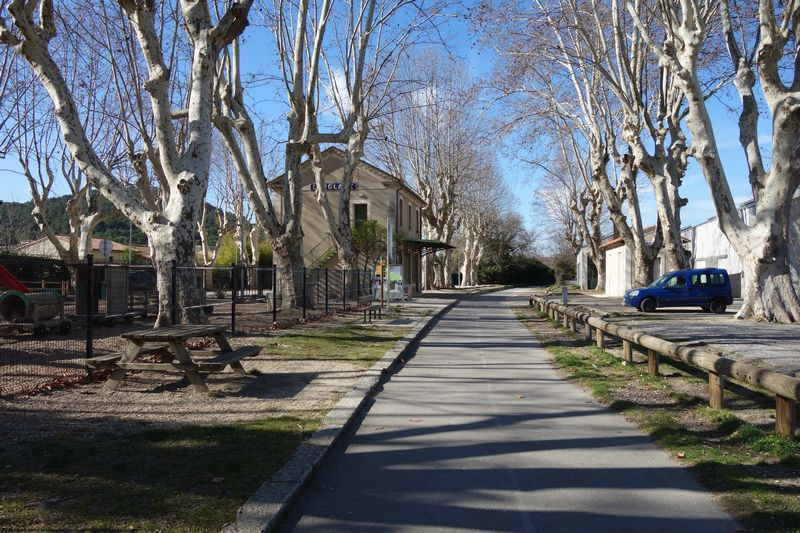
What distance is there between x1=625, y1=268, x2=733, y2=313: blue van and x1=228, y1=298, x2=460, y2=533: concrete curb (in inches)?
746

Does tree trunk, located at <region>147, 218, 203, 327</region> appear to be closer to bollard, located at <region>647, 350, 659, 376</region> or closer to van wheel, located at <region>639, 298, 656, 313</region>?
bollard, located at <region>647, 350, 659, 376</region>

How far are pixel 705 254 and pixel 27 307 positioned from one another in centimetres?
3472

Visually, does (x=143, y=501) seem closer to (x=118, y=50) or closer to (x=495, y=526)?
(x=495, y=526)

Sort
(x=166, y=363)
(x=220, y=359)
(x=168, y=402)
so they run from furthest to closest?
(x=220, y=359) → (x=166, y=363) → (x=168, y=402)

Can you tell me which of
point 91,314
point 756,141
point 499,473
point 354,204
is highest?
point 354,204

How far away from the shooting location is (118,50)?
1811 cm

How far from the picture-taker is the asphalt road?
168 inches

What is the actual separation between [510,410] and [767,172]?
1343 centimetres

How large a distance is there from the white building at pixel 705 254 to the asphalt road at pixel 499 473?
20.7m

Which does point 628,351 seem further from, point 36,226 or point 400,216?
point 36,226

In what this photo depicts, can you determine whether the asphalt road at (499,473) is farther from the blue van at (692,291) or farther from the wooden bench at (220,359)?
the blue van at (692,291)

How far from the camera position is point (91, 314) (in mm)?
8750

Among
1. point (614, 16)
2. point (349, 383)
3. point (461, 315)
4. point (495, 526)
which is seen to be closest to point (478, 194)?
point (461, 315)

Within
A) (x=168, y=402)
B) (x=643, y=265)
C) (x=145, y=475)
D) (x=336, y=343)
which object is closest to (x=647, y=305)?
(x=643, y=265)
